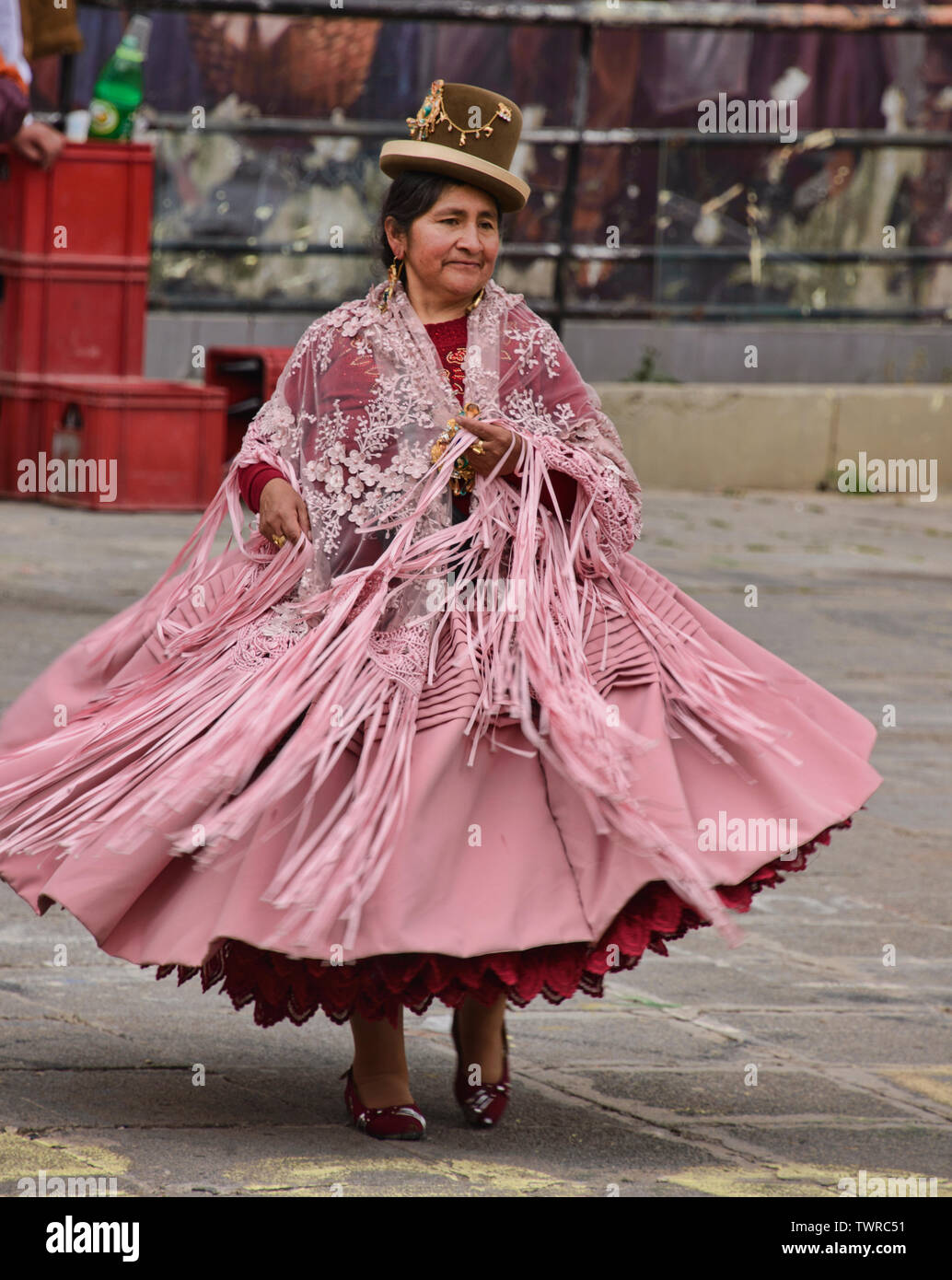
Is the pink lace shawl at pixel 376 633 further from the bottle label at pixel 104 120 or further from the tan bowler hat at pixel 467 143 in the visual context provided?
the bottle label at pixel 104 120

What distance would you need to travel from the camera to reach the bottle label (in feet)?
35.3

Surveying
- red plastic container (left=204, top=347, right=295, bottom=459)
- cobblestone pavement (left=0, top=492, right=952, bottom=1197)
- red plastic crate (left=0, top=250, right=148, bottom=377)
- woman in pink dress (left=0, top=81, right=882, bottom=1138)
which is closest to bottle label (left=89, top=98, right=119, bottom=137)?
red plastic crate (left=0, top=250, right=148, bottom=377)

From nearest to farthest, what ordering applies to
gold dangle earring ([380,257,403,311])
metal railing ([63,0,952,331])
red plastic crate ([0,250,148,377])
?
gold dangle earring ([380,257,403,311]) → red plastic crate ([0,250,148,377]) → metal railing ([63,0,952,331])

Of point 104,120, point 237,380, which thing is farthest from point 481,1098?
point 104,120

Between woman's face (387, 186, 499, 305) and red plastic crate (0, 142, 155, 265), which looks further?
red plastic crate (0, 142, 155, 265)

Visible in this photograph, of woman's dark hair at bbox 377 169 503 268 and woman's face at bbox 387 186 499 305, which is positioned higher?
woman's dark hair at bbox 377 169 503 268

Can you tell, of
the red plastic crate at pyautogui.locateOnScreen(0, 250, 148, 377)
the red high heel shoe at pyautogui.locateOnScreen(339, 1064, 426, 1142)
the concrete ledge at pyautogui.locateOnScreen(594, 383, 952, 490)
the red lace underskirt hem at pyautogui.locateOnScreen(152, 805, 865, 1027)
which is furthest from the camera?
the concrete ledge at pyautogui.locateOnScreen(594, 383, 952, 490)

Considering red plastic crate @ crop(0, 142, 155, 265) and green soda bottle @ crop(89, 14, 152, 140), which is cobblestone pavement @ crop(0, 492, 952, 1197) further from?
green soda bottle @ crop(89, 14, 152, 140)

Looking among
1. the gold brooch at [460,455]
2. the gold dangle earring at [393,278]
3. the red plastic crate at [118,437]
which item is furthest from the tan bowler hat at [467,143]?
the red plastic crate at [118,437]

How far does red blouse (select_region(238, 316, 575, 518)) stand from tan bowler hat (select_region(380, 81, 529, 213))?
0.79 ft

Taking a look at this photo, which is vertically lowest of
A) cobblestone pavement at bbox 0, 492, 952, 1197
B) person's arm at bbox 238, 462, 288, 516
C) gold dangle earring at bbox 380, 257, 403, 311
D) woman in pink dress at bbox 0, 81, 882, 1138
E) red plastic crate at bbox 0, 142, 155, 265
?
cobblestone pavement at bbox 0, 492, 952, 1197

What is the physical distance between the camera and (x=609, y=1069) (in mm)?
4105

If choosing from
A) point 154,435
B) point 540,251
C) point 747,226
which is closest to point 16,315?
point 154,435

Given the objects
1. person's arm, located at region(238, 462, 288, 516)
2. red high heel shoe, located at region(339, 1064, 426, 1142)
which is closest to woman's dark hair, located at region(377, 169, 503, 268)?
person's arm, located at region(238, 462, 288, 516)
